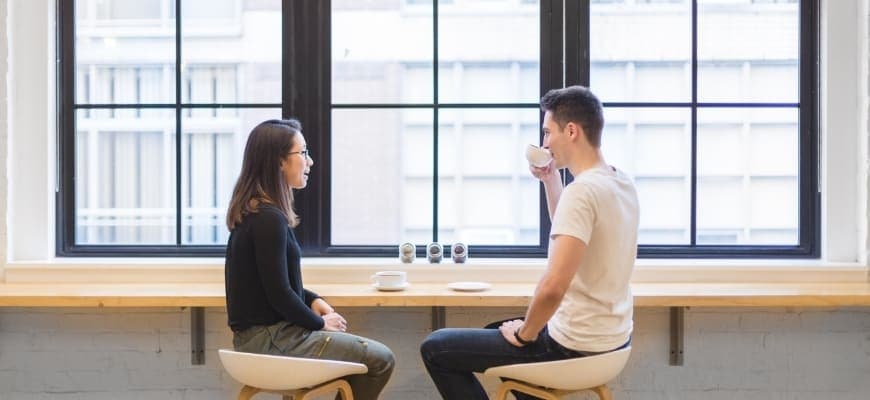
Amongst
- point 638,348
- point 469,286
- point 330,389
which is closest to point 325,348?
point 330,389

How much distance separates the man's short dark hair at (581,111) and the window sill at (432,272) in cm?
94

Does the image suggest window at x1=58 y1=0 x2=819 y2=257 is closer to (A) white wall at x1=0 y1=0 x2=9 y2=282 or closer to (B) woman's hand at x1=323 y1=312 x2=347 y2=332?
(A) white wall at x1=0 y1=0 x2=9 y2=282

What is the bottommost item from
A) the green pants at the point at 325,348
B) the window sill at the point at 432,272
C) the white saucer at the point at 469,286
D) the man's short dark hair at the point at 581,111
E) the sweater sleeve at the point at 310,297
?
the green pants at the point at 325,348

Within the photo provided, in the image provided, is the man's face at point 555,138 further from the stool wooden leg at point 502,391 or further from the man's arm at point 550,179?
the stool wooden leg at point 502,391

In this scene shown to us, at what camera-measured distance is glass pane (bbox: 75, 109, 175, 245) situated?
3457mm

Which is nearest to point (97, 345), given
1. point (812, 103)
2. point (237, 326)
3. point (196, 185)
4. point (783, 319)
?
point (196, 185)

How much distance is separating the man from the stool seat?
35 centimetres

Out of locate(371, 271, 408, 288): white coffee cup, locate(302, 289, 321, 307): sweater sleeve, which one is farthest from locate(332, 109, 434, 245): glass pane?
locate(302, 289, 321, 307): sweater sleeve

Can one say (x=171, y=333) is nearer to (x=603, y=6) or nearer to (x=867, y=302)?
(x=603, y=6)

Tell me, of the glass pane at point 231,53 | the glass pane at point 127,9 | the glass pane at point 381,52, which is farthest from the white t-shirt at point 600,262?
the glass pane at point 127,9

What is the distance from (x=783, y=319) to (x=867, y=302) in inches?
19.1

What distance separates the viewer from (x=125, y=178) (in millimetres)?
3475

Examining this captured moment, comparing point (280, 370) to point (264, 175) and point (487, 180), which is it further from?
point (487, 180)

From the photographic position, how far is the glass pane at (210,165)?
344 cm
